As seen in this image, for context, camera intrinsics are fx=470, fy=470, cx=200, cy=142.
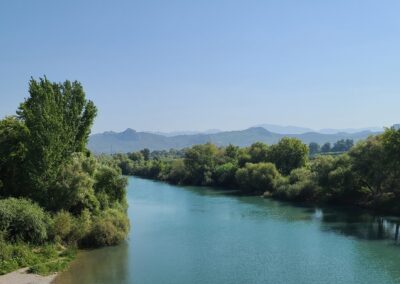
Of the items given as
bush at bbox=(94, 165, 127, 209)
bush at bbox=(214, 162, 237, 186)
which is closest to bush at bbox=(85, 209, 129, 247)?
bush at bbox=(94, 165, 127, 209)

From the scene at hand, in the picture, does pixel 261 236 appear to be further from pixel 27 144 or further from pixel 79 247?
pixel 27 144

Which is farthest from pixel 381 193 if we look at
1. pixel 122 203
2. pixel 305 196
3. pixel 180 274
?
pixel 180 274

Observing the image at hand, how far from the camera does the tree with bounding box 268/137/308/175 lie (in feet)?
323

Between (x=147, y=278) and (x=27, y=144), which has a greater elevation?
(x=27, y=144)

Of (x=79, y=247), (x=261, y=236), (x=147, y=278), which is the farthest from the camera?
(x=261, y=236)

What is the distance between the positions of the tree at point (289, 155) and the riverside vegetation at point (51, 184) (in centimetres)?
5850

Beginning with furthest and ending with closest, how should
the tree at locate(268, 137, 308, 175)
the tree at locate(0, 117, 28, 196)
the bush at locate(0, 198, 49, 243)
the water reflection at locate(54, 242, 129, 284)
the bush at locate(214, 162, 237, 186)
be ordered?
the bush at locate(214, 162, 237, 186) < the tree at locate(268, 137, 308, 175) < the tree at locate(0, 117, 28, 196) < the bush at locate(0, 198, 49, 243) < the water reflection at locate(54, 242, 129, 284)

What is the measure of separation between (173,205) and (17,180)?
123 feet

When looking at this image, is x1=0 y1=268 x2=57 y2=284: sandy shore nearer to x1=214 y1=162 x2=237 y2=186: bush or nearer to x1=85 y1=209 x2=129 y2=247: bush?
x1=85 y1=209 x2=129 y2=247: bush

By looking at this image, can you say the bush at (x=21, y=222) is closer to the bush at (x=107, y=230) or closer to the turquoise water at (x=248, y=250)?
the turquoise water at (x=248, y=250)

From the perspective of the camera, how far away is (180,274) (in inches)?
1415

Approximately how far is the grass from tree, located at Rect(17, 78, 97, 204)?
Result: 6.24 metres

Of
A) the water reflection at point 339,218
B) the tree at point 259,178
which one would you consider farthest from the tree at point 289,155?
the water reflection at point 339,218

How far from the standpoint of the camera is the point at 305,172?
280ft
